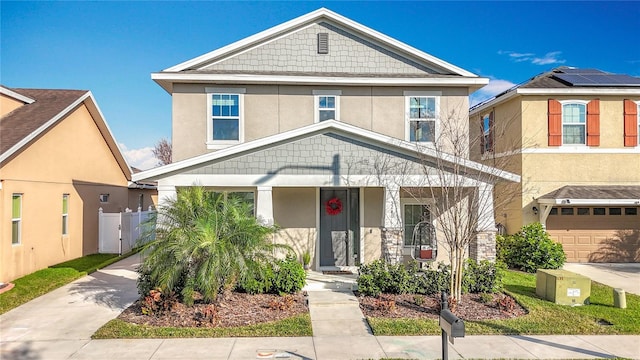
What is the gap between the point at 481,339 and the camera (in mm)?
6914

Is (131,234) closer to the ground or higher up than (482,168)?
closer to the ground

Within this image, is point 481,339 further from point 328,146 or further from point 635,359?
point 328,146

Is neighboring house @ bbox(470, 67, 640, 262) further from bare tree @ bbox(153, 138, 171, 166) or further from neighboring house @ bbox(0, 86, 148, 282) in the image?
bare tree @ bbox(153, 138, 171, 166)

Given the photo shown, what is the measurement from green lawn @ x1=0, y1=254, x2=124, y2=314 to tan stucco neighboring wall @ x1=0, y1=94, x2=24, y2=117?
505 centimetres

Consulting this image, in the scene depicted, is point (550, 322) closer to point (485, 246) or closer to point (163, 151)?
point (485, 246)

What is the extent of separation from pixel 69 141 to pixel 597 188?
17.9 m

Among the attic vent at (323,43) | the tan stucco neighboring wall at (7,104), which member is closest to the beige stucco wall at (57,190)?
the tan stucco neighboring wall at (7,104)

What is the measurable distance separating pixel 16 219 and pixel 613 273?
677 inches

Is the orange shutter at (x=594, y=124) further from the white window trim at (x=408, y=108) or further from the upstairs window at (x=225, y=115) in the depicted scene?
the upstairs window at (x=225, y=115)

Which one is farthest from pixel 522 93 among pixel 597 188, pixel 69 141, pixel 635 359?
pixel 69 141

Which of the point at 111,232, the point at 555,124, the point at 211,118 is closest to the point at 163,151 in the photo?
the point at 111,232

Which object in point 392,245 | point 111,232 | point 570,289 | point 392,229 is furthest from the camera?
point 111,232

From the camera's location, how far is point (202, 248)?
7816 mm

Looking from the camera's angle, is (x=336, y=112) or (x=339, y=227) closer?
(x=339, y=227)
